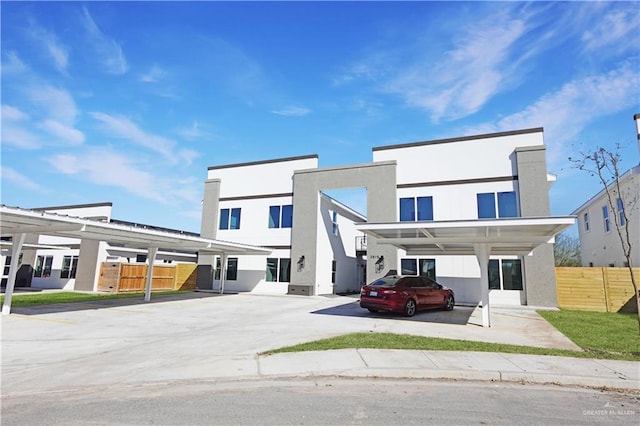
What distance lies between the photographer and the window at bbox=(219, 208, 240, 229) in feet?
88.1

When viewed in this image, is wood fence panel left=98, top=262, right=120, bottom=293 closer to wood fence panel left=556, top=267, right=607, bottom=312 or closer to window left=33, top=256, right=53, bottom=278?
window left=33, top=256, right=53, bottom=278

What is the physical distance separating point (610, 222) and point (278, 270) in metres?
20.1

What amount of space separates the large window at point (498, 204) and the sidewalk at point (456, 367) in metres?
13.3

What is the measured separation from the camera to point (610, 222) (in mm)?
21125

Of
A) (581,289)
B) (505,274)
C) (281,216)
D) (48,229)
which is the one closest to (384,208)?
(505,274)

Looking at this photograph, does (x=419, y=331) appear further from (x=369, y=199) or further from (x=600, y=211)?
(x=600, y=211)

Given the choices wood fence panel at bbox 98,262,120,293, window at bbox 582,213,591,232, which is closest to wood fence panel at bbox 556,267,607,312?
window at bbox 582,213,591,232

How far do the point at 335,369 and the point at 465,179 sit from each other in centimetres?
1669

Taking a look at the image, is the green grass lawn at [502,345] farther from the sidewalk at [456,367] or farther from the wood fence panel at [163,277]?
the wood fence panel at [163,277]

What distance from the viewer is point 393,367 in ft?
21.7

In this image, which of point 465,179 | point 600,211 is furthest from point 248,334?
point 600,211

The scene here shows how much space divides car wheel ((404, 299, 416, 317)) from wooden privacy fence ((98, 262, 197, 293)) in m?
19.1

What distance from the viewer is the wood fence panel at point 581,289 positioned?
1691cm

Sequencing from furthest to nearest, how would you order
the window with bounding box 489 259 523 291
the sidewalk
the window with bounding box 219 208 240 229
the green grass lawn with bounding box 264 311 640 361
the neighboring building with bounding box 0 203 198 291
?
1. the window with bounding box 219 208 240 229
2. the neighboring building with bounding box 0 203 198 291
3. the window with bounding box 489 259 523 291
4. the green grass lawn with bounding box 264 311 640 361
5. the sidewalk
